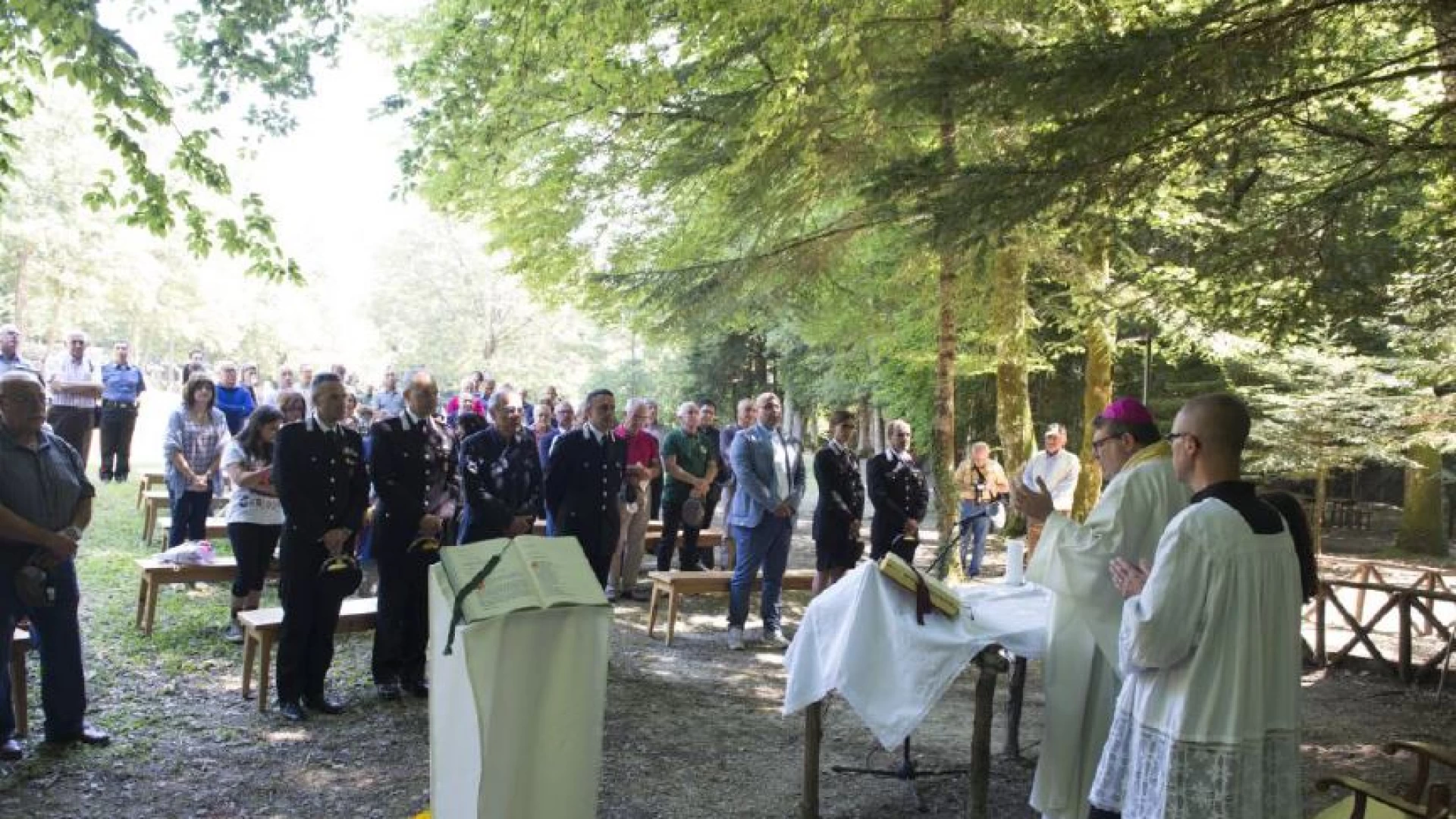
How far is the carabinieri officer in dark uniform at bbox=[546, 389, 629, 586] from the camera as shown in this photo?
24.9 feet

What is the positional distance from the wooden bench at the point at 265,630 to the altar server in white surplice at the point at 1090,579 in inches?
179

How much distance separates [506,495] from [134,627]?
3.20m

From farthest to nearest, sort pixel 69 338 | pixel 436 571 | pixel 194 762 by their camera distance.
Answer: pixel 69 338
pixel 194 762
pixel 436 571

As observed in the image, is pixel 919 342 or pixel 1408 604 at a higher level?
pixel 919 342

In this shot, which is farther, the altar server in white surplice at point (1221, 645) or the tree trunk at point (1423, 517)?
the tree trunk at point (1423, 517)

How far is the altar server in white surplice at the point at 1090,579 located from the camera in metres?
3.91

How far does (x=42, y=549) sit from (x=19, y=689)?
98 centimetres

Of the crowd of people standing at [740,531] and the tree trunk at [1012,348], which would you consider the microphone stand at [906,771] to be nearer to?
the crowd of people standing at [740,531]

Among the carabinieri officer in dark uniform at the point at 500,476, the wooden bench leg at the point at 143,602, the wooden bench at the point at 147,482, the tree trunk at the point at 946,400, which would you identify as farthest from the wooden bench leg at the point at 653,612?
the wooden bench at the point at 147,482

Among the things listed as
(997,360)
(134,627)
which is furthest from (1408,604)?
(134,627)

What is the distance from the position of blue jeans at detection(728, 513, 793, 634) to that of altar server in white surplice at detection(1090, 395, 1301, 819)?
17.9 ft

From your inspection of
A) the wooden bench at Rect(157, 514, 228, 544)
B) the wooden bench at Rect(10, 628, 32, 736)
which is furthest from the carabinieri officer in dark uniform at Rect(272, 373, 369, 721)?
the wooden bench at Rect(157, 514, 228, 544)

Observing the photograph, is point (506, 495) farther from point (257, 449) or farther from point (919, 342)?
point (919, 342)

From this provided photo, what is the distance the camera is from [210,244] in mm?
6027
